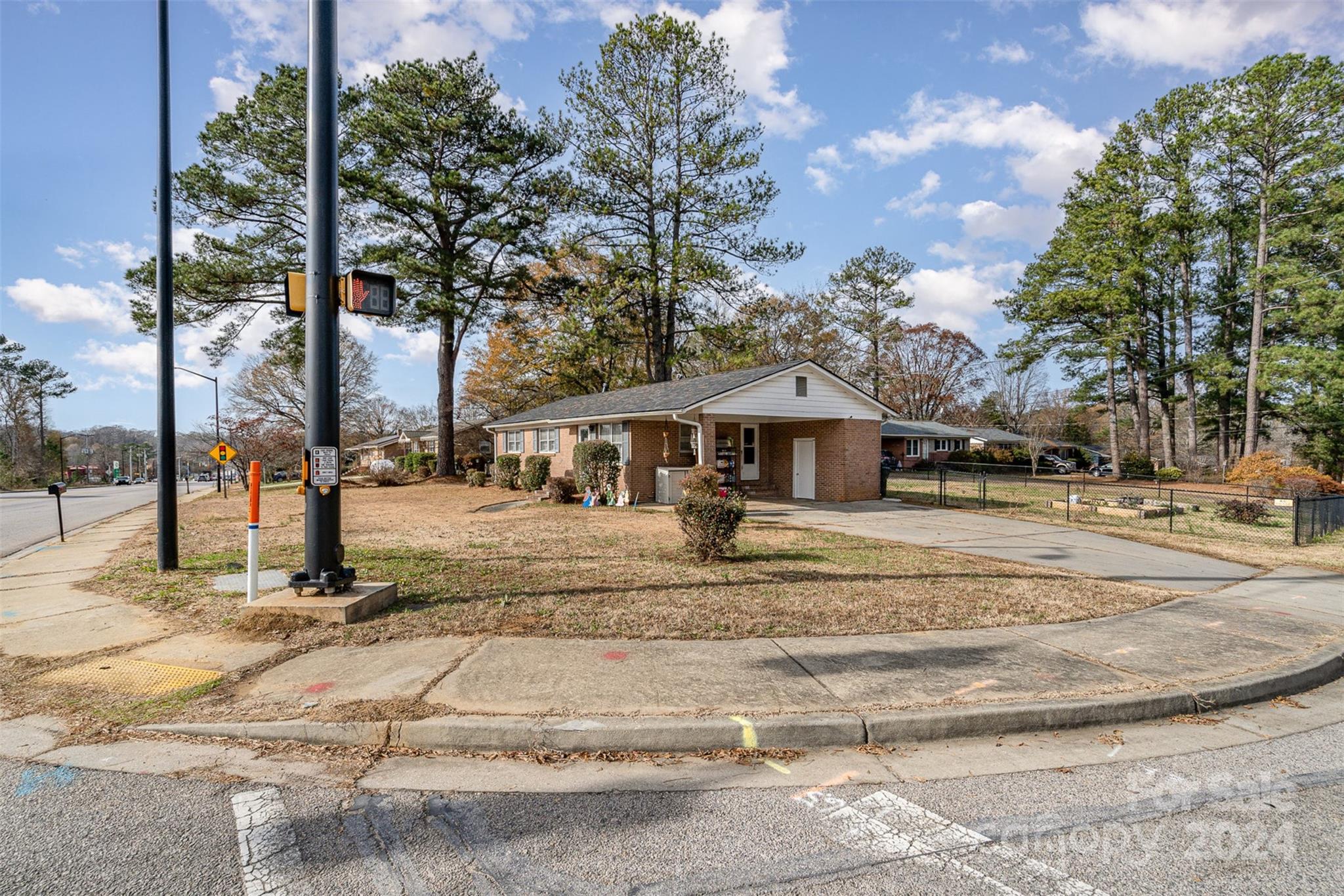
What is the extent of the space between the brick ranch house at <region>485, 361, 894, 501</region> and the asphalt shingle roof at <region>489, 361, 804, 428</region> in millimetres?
60

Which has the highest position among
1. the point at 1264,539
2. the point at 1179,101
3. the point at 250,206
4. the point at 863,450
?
the point at 1179,101

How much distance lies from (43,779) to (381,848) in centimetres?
209

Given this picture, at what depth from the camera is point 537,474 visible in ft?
75.9

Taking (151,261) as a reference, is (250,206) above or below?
above

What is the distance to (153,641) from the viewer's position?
5.47m

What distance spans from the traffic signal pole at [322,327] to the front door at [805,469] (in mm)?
16085

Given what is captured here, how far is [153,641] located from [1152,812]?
7.22 meters

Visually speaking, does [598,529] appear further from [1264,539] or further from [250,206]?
[250,206]

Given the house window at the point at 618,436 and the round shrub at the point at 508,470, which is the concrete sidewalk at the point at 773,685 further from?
the round shrub at the point at 508,470

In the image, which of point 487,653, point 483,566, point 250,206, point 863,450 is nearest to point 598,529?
point 483,566

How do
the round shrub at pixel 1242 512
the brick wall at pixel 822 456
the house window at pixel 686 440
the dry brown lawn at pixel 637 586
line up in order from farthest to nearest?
the house window at pixel 686 440 < the brick wall at pixel 822 456 < the round shrub at pixel 1242 512 < the dry brown lawn at pixel 637 586

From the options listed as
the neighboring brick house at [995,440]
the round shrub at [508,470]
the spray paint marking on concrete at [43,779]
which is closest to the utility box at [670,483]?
the round shrub at [508,470]

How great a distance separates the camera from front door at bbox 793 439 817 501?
20.3 meters

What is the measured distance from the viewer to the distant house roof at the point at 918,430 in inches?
1683
